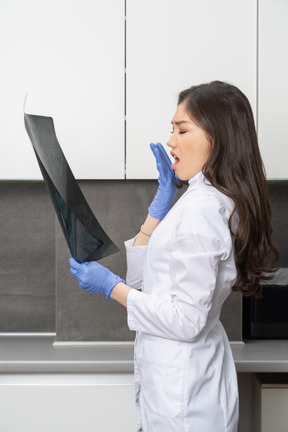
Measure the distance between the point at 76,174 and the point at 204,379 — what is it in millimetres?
895

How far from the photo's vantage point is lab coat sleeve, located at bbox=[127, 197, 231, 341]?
104 centimetres

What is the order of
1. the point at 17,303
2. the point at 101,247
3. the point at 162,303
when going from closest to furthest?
the point at 162,303 < the point at 101,247 < the point at 17,303

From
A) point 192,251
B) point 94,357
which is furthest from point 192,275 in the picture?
point 94,357

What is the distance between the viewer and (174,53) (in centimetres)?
178

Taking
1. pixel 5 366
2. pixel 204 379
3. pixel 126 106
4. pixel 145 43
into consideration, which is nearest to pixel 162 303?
pixel 204 379

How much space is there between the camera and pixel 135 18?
178cm

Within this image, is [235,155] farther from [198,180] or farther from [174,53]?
[174,53]

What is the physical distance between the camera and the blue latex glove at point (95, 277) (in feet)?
4.01

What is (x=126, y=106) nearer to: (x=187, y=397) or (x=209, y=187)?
(x=209, y=187)

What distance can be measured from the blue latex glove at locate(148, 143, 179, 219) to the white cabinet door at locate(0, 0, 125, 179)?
0.33 meters

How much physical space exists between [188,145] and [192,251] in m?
0.25

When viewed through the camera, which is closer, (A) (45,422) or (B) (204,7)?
(A) (45,422)

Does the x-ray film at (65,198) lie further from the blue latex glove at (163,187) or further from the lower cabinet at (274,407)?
the lower cabinet at (274,407)

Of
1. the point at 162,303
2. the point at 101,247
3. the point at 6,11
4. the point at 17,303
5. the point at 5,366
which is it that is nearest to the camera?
the point at 162,303
